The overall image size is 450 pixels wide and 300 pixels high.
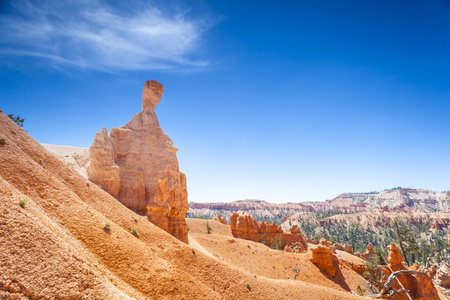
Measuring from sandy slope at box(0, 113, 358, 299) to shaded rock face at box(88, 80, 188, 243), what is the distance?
313 inches

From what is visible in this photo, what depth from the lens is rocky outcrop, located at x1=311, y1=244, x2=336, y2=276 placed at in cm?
3889

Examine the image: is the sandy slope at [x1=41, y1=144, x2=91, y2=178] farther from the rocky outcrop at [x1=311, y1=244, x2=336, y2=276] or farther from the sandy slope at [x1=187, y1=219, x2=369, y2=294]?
the rocky outcrop at [x1=311, y1=244, x2=336, y2=276]

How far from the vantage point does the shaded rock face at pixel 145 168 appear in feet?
81.3

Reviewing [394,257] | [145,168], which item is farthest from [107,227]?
[394,257]

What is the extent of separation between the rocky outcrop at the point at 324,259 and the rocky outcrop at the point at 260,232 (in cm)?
2428

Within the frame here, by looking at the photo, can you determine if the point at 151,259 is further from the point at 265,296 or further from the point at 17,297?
the point at 265,296

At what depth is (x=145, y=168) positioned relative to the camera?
27.7 meters

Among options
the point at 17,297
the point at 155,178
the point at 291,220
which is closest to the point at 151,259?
the point at 17,297

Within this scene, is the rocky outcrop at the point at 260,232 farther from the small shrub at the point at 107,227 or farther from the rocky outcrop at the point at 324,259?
the small shrub at the point at 107,227

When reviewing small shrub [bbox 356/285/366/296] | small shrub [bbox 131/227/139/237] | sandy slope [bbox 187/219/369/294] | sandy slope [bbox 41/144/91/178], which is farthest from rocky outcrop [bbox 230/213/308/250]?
small shrub [bbox 131/227/139/237]

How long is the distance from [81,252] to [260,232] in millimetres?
65181

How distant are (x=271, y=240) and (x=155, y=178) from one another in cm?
4698

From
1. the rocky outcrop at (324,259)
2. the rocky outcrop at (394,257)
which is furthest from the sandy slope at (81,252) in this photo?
the rocky outcrop at (394,257)

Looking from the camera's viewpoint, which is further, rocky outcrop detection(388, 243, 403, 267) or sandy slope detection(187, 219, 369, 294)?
rocky outcrop detection(388, 243, 403, 267)
